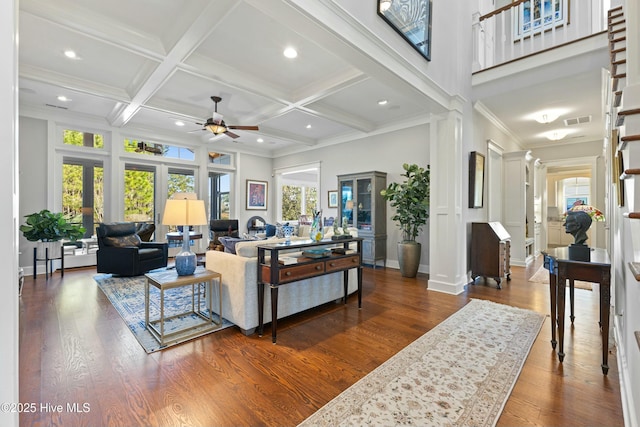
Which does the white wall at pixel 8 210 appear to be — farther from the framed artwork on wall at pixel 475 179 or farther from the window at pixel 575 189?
the window at pixel 575 189

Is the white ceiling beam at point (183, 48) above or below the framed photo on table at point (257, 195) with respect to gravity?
above

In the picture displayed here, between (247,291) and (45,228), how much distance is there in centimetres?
402

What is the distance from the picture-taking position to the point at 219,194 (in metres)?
7.93

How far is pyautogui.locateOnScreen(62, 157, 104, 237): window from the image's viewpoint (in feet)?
18.3

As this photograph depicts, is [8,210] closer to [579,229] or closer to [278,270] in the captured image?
[278,270]

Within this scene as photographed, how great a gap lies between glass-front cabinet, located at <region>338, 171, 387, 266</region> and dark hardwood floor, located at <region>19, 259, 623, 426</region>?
2.33m

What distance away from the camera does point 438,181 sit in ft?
13.9

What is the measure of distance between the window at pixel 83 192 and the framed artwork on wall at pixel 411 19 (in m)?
6.19

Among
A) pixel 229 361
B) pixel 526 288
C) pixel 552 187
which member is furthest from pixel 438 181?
pixel 552 187

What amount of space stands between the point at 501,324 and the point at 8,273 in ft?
11.7

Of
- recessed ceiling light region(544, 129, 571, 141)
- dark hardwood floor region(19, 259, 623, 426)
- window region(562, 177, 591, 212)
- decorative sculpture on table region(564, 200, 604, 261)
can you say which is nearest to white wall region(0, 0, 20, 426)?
dark hardwood floor region(19, 259, 623, 426)

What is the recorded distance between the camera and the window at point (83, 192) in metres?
5.59

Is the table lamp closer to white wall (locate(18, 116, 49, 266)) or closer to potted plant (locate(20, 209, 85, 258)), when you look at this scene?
potted plant (locate(20, 209, 85, 258))

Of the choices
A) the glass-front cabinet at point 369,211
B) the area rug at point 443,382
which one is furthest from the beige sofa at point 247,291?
the glass-front cabinet at point 369,211
